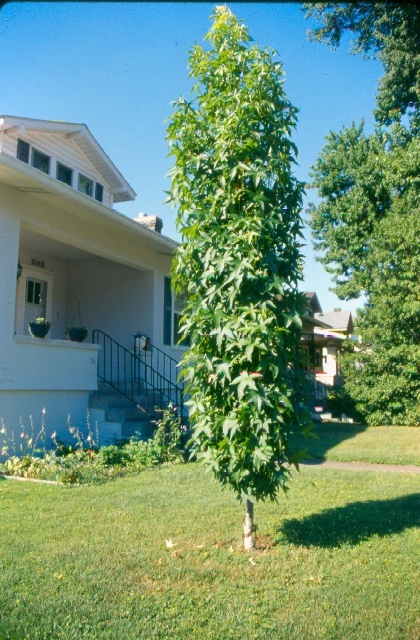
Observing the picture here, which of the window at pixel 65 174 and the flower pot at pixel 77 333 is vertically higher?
the window at pixel 65 174

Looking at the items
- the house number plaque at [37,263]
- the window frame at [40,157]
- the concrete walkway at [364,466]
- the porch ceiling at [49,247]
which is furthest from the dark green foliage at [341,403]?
the window frame at [40,157]

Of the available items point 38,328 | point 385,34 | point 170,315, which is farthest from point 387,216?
point 38,328

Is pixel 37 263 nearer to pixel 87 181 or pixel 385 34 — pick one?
pixel 87 181

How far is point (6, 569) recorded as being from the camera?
13.4 feet

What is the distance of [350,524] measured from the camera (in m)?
5.43

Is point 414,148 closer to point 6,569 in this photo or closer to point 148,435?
point 148,435

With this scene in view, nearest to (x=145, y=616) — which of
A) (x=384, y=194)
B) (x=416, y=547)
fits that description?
(x=416, y=547)

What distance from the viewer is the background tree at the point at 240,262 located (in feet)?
14.6

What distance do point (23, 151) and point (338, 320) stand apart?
2548cm

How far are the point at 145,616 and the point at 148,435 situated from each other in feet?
22.0

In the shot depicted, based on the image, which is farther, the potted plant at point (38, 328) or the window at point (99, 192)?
the window at point (99, 192)

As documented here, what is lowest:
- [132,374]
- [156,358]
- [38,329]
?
[132,374]

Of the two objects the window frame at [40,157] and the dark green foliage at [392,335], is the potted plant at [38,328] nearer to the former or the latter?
the window frame at [40,157]

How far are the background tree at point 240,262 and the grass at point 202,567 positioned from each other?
63cm
